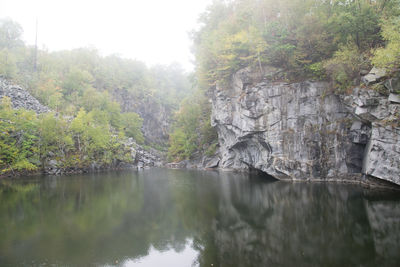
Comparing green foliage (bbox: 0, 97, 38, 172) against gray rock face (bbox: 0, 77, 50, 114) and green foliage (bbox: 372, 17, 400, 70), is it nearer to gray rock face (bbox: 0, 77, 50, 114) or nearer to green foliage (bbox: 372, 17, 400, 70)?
gray rock face (bbox: 0, 77, 50, 114)

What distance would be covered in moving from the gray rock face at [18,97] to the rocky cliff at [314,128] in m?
30.9

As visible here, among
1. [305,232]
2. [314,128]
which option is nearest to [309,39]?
[314,128]

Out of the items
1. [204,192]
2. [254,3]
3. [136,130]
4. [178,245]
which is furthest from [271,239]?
[136,130]

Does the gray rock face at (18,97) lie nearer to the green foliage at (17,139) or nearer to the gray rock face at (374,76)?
the green foliage at (17,139)

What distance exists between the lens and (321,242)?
374 inches

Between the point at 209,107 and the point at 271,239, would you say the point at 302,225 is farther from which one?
the point at 209,107

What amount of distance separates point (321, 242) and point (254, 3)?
2772 centimetres

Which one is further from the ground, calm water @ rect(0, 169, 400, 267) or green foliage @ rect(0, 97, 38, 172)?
green foliage @ rect(0, 97, 38, 172)

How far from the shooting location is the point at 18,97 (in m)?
39.4

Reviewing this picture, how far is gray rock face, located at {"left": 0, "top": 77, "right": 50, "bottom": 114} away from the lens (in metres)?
38.1

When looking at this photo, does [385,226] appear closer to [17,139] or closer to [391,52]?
[391,52]

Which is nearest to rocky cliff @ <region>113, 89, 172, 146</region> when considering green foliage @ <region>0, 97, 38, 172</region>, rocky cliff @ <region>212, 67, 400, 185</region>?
green foliage @ <region>0, 97, 38, 172</region>

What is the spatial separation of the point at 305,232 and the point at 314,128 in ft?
54.1

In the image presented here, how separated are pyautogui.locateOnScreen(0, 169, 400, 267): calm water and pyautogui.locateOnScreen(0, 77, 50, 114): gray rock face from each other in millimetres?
25255
